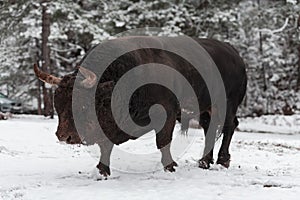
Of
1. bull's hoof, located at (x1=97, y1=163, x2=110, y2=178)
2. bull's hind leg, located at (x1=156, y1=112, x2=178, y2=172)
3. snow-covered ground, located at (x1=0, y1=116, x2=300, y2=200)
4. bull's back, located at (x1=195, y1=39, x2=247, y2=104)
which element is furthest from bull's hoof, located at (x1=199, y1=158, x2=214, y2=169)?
bull's hoof, located at (x1=97, y1=163, x2=110, y2=178)

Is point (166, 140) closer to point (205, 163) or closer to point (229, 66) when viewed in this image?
point (205, 163)

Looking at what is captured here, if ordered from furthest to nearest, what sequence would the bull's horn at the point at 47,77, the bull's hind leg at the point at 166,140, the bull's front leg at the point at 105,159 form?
the bull's hind leg at the point at 166,140, the bull's front leg at the point at 105,159, the bull's horn at the point at 47,77

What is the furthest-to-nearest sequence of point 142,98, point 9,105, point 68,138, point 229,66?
point 9,105 < point 229,66 < point 142,98 < point 68,138

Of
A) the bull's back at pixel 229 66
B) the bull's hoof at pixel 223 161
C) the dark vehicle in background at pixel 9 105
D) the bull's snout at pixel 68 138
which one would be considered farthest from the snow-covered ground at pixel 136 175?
the dark vehicle in background at pixel 9 105

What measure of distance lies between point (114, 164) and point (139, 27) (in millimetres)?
13562

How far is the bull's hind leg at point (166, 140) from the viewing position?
22.3ft

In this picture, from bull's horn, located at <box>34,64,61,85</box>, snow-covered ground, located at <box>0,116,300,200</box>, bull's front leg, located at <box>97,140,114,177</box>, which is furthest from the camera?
bull's front leg, located at <box>97,140,114,177</box>

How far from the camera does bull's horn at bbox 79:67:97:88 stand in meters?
5.70

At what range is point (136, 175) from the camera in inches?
272

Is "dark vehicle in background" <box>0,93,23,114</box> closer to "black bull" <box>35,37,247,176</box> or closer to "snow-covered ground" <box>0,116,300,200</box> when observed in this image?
"snow-covered ground" <box>0,116,300,200</box>

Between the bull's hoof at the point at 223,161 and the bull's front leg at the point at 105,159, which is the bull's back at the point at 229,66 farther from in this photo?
the bull's front leg at the point at 105,159

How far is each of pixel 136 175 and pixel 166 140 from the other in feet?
2.16

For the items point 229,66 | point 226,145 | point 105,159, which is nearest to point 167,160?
Result: point 105,159

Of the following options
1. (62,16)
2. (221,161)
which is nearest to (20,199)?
(221,161)
